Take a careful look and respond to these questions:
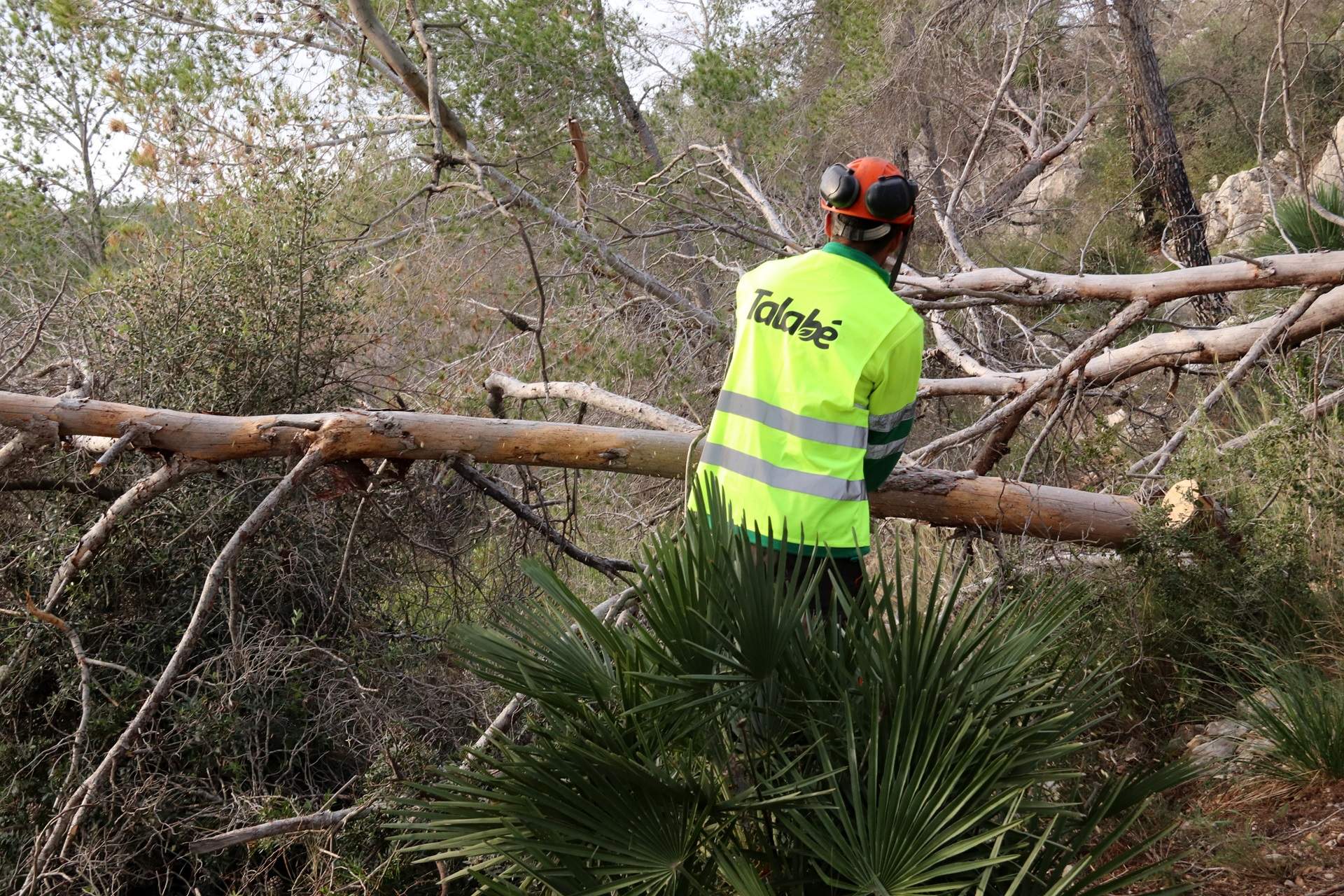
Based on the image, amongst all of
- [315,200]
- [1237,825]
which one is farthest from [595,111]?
[1237,825]

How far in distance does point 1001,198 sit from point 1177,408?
14.0 ft

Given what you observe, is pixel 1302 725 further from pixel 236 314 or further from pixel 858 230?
pixel 236 314

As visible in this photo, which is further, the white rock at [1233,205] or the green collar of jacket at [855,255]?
the white rock at [1233,205]

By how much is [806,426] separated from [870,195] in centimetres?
73

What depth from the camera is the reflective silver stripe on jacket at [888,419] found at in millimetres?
3115

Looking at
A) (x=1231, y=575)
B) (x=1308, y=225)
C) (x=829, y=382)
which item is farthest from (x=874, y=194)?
(x=1308, y=225)

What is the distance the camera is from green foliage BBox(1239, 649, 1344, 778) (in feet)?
11.3

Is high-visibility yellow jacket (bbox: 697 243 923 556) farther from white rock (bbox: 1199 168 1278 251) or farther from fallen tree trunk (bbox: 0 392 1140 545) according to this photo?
white rock (bbox: 1199 168 1278 251)

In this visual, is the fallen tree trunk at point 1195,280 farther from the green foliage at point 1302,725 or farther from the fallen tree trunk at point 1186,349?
the green foliage at point 1302,725

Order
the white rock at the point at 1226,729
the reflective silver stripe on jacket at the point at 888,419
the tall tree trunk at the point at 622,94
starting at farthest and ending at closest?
the tall tree trunk at the point at 622,94, the white rock at the point at 1226,729, the reflective silver stripe on jacket at the point at 888,419

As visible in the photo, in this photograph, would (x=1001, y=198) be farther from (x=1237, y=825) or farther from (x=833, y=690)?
(x=833, y=690)

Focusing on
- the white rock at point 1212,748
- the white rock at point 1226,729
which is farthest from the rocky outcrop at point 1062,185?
the white rock at point 1212,748

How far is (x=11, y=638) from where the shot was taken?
4840 millimetres

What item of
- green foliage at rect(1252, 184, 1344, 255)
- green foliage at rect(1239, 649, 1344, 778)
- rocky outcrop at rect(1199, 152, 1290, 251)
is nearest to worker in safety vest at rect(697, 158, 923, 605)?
green foliage at rect(1239, 649, 1344, 778)
